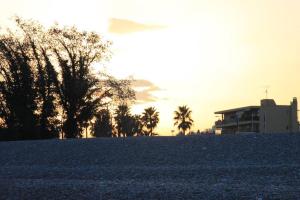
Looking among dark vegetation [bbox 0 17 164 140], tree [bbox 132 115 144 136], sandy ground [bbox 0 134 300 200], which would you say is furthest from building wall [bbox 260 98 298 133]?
sandy ground [bbox 0 134 300 200]

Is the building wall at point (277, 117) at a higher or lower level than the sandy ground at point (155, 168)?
higher

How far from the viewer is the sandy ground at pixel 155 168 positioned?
437 inches

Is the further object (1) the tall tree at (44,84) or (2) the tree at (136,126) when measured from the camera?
(2) the tree at (136,126)

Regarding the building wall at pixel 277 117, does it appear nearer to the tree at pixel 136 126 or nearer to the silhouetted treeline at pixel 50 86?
the tree at pixel 136 126

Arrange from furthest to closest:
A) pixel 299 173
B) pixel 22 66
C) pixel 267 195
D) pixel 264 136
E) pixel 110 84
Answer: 1. pixel 110 84
2. pixel 22 66
3. pixel 264 136
4. pixel 299 173
5. pixel 267 195

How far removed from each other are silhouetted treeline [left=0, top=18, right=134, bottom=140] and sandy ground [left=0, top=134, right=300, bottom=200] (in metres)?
23.8

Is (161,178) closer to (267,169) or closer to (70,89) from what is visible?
(267,169)

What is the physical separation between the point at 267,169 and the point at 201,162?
2.12m

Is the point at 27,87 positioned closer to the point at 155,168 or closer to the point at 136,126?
the point at 155,168

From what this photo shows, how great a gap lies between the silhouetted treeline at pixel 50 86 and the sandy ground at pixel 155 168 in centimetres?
2383

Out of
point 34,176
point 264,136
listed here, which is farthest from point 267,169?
point 34,176

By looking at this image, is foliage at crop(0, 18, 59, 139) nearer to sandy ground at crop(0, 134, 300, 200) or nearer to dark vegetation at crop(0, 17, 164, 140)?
dark vegetation at crop(0, 17, 164, 140)

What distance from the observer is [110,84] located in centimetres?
4828

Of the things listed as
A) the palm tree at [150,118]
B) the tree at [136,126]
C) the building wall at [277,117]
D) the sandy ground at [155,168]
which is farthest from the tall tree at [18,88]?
the palm tree at [150,118]
